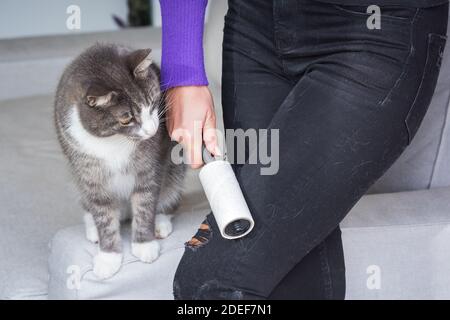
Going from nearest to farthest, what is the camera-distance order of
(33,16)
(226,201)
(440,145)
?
(226,201), (440,145), (33,16)

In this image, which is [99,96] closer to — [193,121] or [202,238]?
[193,121]

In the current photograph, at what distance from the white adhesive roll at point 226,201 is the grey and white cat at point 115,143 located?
0.70 feet

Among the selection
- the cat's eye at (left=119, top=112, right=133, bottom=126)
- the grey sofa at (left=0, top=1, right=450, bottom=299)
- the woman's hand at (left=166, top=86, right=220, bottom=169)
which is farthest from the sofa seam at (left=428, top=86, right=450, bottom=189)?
the cat's eye at (left=119, top=112, right=133, bottom=126)

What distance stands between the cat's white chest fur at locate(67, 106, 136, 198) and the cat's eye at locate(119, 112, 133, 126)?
0.06m

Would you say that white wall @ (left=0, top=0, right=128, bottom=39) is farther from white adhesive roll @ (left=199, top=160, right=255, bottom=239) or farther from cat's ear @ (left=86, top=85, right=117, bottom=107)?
white adhesive roll @ (left=199, top=160, right=255, bottom=239)

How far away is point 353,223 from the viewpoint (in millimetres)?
1145

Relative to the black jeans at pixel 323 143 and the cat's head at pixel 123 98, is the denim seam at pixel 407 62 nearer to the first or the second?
the black jeans at pixel 323 143

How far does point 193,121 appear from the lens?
40.6 inches

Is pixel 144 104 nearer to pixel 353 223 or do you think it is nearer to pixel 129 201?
pixel 129 201

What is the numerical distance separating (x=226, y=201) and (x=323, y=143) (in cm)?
16

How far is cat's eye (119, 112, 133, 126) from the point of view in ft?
3.59

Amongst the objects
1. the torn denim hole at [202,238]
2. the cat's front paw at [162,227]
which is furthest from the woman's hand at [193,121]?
the cat's front paw at [162,227]

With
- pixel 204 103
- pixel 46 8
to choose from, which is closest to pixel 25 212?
pixel 204 103

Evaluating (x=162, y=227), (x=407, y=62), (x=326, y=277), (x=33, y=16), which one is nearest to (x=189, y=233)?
(x=162, y=227)
